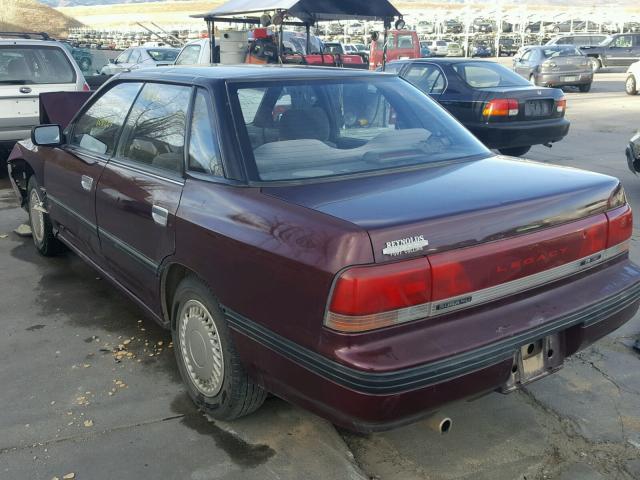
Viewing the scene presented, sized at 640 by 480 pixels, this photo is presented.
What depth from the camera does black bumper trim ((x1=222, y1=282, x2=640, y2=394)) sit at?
7.22ft

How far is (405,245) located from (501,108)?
6.81m

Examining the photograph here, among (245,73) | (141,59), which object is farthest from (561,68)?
(245,73)

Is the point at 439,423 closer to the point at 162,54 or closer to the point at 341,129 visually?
the point at 341,129

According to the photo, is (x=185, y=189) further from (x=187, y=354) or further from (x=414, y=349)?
(x=414, y=349)

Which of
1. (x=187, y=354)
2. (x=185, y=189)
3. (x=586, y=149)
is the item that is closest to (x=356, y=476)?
(x=187, y=354)

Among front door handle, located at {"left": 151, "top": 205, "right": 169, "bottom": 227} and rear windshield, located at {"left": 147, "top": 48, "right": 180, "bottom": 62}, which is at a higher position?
rear windshield, located at {"left": 147, "top": 48, "right": 180, "bottom": 62}

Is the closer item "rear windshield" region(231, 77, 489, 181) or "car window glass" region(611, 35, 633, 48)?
"rear windshield" region(231, 77, 489, 181)

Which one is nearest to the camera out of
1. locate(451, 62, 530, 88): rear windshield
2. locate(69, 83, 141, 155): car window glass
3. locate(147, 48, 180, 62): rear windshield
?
locate(69, 83, 141, 155): car window glass

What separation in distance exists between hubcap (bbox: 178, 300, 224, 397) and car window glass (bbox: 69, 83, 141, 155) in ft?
4.18

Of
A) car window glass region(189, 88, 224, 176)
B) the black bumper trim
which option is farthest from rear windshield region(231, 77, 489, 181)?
the black bumper trim

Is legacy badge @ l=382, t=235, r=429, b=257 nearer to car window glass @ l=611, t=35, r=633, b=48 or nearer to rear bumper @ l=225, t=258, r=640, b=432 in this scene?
rear bumper @ l=225, t=258, r=640, b=432

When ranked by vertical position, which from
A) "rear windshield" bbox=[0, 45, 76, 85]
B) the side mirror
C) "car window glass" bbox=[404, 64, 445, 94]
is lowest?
the side mirror

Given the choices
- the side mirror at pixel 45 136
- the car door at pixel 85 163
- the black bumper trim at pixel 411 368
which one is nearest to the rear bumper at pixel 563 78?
the car door at pixel 85 163

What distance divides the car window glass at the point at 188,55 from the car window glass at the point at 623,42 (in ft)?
72.0
